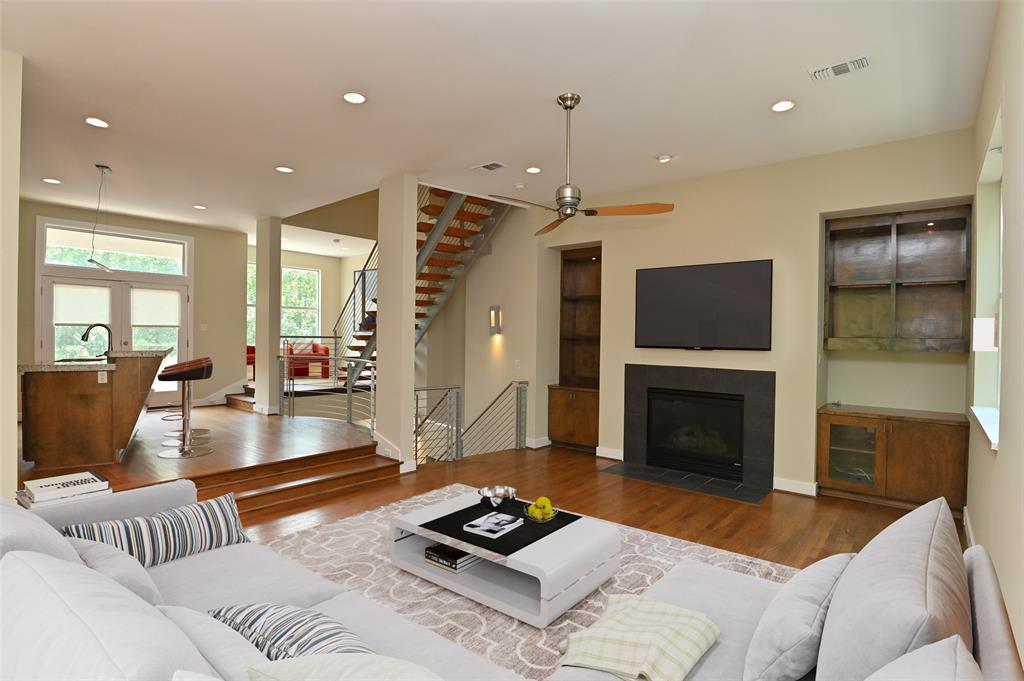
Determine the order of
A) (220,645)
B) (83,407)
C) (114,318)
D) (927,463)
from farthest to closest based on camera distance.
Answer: (114,318), (83,407), (927,463), (220,645)

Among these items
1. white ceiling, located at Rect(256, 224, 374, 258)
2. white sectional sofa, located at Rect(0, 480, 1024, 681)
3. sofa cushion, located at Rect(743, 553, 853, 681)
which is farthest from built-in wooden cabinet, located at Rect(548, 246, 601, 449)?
sofa cushion, located at Rect(743, 553, 853, 681)

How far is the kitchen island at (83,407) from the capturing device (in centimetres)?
464

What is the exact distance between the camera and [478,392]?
7.88 m

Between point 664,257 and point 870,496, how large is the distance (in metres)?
3.03

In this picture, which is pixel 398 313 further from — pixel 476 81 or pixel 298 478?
pixel 476 81

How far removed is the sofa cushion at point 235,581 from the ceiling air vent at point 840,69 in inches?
158

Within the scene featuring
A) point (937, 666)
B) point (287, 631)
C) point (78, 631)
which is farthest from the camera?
point (287, 631)

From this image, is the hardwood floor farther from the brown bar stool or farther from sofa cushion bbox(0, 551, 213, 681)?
sofa cushion bbox(0, 551, 213, 681)

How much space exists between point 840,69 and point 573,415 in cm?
470

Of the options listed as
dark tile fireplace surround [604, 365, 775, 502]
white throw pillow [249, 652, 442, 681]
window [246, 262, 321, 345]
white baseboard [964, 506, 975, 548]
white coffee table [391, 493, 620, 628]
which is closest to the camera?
white throw pillow [249, 652, 442, 681]

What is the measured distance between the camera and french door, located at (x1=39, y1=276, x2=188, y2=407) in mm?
7434

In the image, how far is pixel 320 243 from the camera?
1114cm

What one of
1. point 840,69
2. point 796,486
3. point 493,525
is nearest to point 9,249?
point 493,525

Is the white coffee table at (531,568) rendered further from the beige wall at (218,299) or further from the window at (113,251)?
the beige wall at (218,299)
